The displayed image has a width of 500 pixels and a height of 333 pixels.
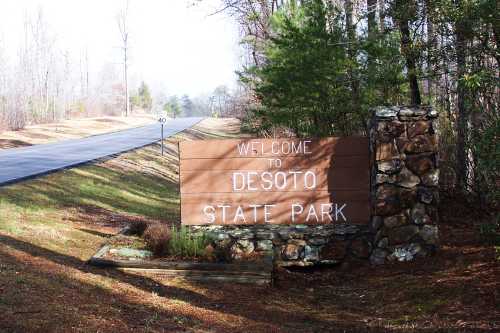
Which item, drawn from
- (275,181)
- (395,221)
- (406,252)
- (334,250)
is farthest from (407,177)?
(275,181)

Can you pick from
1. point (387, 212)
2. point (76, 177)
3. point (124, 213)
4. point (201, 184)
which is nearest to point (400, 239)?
point (387, 212)

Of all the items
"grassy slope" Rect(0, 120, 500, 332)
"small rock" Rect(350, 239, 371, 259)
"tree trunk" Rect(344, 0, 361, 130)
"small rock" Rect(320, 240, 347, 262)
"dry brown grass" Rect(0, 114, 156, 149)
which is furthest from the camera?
"dry brown grass" Rect(0, 114, 156, 149)

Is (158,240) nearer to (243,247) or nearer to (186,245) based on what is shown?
(186,245)

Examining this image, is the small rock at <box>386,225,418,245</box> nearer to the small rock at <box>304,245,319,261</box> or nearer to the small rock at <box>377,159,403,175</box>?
the small rock at <box>377,159,403,175</box>

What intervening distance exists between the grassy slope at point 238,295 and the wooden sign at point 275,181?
39.3 inches

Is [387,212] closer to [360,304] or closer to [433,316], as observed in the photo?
[360,304]

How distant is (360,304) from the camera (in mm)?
7070

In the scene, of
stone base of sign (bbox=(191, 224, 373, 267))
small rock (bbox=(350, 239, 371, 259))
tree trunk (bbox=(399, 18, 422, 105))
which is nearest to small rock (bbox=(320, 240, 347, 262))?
stone base of sign (bbox=(191, 224, 373, 267))

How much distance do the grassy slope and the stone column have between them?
383 mm

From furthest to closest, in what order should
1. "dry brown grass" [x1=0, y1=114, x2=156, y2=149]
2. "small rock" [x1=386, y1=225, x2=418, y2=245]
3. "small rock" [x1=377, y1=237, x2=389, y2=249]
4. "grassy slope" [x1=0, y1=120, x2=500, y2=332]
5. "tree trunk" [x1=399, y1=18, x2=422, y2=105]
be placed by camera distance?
"dry brown grass" [x1=0, y1=114, x2=156, y2=149] → "tree trunk" [x1=399, y1=18, x2=422, y2=105] → "small rock" [x1=377, y1=237, x2=389, y2=249] → "small rock" [x1=386, y1=225, x2=418, y2=245] → "grassy slope" [x1=0, y1=120, x2=500, y2=332]

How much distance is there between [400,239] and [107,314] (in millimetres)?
4529

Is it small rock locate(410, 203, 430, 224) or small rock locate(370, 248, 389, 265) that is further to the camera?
small rock locate(370, 248, 389, 265)

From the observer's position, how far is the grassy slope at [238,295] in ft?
18.3

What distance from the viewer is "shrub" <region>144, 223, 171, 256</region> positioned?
8.47 meters
